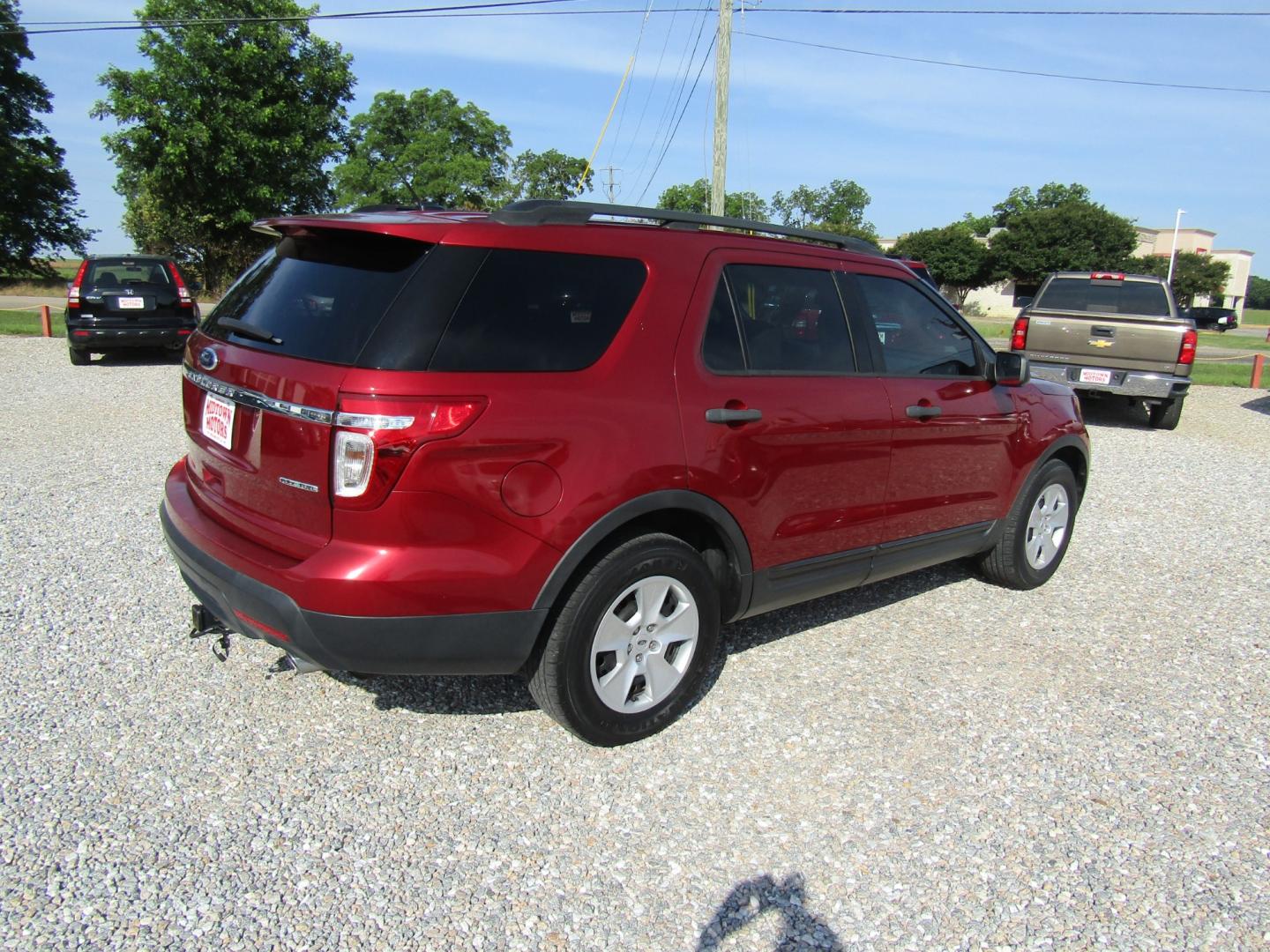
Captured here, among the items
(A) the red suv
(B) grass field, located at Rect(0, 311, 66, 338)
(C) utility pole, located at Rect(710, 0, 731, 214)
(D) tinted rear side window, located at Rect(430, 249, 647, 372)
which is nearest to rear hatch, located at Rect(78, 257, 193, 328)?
(B) grass field, located at Rect(0, 311, 66, 338)

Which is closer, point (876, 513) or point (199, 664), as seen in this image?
point (199, 664)

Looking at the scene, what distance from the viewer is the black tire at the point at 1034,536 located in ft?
16.0

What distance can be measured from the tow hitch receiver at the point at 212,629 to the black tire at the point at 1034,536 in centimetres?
383

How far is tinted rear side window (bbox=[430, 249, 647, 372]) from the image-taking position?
2.73 metres

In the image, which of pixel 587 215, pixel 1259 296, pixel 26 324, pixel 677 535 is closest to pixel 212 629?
pixel 677 535

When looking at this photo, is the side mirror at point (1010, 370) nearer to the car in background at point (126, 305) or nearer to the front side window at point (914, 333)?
the front side window at point (914, 333)

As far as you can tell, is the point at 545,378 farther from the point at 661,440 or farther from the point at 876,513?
the point at 876,513

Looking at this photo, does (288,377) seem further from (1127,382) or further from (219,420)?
(1127,382)

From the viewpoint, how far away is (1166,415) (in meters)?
11.0

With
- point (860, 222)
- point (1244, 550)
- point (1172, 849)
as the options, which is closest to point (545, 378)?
point (1172, 849)

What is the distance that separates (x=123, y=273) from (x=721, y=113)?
982cm

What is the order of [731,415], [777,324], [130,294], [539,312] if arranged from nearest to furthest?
[539,312]
[731,415]
[777,324]
[130,294]

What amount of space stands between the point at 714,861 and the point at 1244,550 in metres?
5.18

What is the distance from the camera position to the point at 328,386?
2.61 meters
